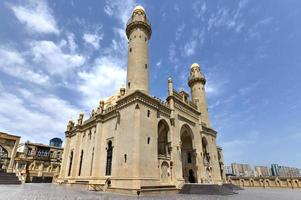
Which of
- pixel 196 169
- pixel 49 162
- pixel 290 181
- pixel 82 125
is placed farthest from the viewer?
pixel 49 162

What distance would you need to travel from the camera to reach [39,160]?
5238 cm

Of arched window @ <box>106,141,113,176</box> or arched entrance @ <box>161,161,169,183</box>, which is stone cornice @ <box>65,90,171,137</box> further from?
arched entrance @ <box>161,161,169,183</box>

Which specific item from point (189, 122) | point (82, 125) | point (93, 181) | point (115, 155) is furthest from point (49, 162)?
point (189, 122)

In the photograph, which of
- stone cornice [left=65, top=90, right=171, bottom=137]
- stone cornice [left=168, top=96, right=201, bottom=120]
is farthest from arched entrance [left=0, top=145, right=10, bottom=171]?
stone cornice [left=168, top=96, right=201, bottom=120]

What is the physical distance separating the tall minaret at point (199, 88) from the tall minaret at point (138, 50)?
604 inches

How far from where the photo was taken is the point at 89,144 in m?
29.9

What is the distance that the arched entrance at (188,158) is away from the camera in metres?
29.3

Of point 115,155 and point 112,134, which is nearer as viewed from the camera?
point 115,155

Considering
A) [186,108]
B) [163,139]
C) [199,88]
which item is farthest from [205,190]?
[199,88]

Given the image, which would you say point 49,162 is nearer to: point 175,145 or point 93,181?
point 93,181

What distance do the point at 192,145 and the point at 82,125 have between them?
19429 mm

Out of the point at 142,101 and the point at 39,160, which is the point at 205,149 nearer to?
the point at 142,101

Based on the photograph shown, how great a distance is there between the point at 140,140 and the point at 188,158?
15280 mm

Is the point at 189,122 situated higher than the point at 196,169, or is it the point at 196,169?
the point at 189,122
